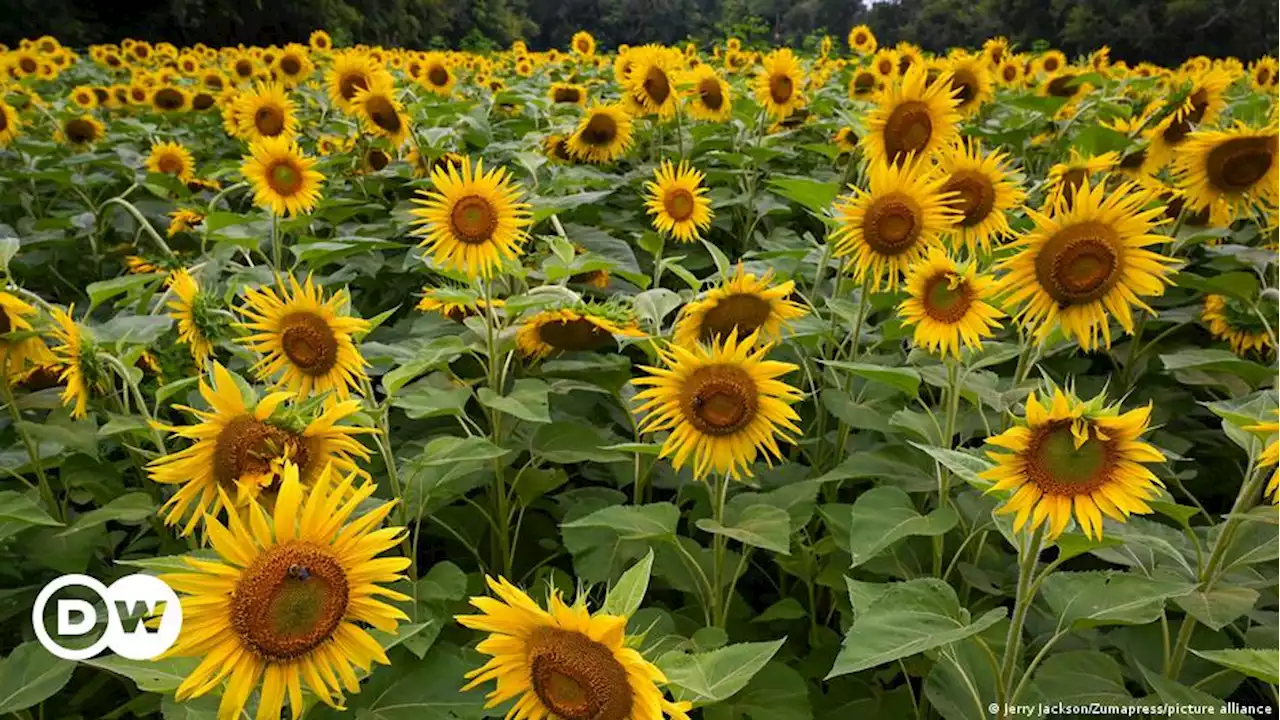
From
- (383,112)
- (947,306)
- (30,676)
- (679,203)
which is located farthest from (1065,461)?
(383,112)

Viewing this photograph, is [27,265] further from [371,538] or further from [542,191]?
[371,538]

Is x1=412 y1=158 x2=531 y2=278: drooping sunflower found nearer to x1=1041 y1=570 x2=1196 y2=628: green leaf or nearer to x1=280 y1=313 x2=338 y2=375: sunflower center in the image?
x1=280 y1=313 x2=338 y2=375: sunflower center

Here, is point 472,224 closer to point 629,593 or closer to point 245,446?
point 245,446

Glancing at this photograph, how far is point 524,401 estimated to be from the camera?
7.37 feet

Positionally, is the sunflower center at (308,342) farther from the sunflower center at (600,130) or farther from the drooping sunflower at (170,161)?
the drooping sunflower at (170,161)

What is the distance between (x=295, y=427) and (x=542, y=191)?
8.37 feet

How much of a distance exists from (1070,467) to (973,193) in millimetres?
1324

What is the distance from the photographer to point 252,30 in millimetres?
23406

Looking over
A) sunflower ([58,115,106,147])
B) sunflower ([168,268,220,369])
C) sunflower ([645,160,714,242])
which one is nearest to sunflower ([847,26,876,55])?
sunflower ([645,160,714,242])

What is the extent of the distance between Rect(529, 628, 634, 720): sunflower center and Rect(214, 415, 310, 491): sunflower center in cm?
63

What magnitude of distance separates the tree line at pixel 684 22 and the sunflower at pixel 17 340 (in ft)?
38.7

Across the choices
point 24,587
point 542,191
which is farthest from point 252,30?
point 24,587

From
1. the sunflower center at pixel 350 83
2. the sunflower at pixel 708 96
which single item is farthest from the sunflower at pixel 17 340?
the sunflower at pixel 708 96

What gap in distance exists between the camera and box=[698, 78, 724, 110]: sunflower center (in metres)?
4.84
